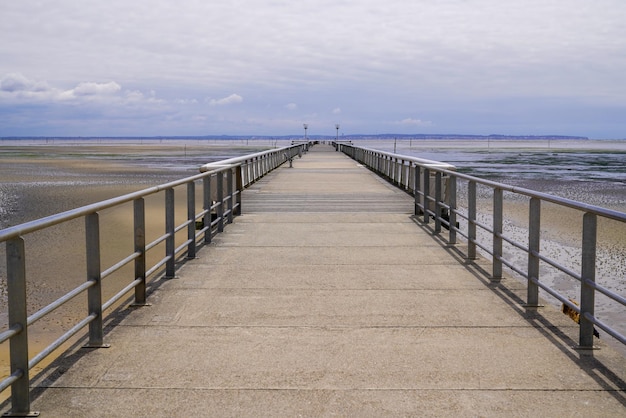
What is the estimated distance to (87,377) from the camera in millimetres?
4926

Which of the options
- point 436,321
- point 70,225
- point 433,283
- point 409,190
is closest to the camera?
point 436,321

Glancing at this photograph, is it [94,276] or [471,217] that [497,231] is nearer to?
[471,217]

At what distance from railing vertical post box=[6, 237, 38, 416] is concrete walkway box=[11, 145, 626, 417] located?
0.16 metres

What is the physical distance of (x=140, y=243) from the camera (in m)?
6.64

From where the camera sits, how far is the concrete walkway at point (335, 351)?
14.7 ft

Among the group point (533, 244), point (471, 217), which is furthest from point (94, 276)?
point (471, 217)

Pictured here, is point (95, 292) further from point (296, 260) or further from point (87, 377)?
point (296, 260)

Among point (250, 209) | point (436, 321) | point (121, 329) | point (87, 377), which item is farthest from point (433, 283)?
point (250, 209)

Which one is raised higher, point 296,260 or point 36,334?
point 296,260

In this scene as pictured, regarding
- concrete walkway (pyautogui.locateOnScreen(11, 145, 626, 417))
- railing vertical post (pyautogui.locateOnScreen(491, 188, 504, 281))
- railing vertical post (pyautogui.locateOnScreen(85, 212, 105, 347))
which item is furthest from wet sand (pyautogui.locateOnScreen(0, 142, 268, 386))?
railing vertical post (pyautogui.locateOnScreen(491, 188, 504, 281))

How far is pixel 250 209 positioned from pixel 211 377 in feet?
34.3

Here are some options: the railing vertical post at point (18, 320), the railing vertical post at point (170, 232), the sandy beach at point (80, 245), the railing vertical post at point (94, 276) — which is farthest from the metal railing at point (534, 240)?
the railing vertical post at point (18, 320)

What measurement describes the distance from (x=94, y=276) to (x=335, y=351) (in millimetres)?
1795

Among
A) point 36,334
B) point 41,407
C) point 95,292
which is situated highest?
point 95,292
